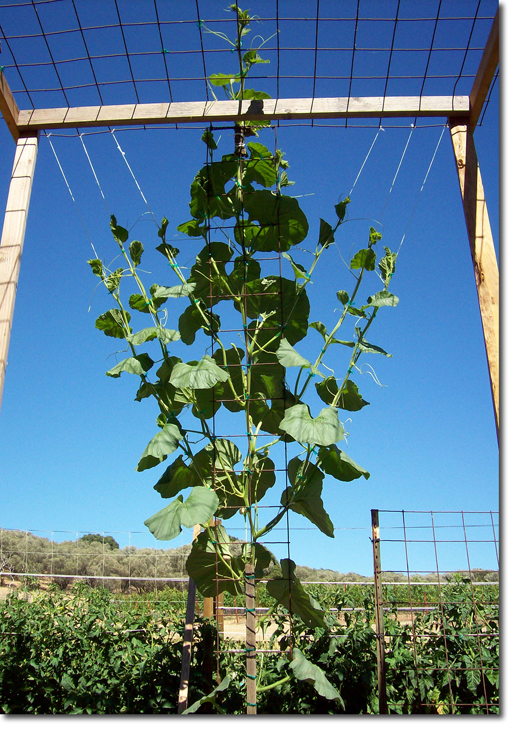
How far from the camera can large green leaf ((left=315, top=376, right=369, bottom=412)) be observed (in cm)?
232

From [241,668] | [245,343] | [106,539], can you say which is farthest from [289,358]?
[106,539]

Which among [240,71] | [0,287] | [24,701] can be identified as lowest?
[24,701]

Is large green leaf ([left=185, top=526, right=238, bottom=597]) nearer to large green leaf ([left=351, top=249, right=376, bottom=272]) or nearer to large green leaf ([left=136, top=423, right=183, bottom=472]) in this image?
large green leaf ([left=136, top=423, right=183, bottom=472])

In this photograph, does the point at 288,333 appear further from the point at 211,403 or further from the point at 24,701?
the point at 24,701

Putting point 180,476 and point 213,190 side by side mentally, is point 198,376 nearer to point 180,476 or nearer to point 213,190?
point 180,476

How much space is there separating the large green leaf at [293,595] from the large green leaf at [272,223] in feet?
4.41

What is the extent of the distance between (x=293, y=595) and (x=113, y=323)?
1.38 m

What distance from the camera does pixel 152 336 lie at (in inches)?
89.9

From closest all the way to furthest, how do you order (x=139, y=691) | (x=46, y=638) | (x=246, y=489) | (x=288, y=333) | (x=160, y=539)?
(x=160, y=539)
(x=246, y=489)
(x=288, y=333)
(x=139, y=691)
(x=46, y=638)

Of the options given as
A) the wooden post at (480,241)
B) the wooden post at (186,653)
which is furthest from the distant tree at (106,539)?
the wooden post at (480,241)

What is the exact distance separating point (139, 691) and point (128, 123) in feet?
8.84

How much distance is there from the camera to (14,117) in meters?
2.51

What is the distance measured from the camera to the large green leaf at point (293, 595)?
2141 millimetres

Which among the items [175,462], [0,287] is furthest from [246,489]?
[0,287]
